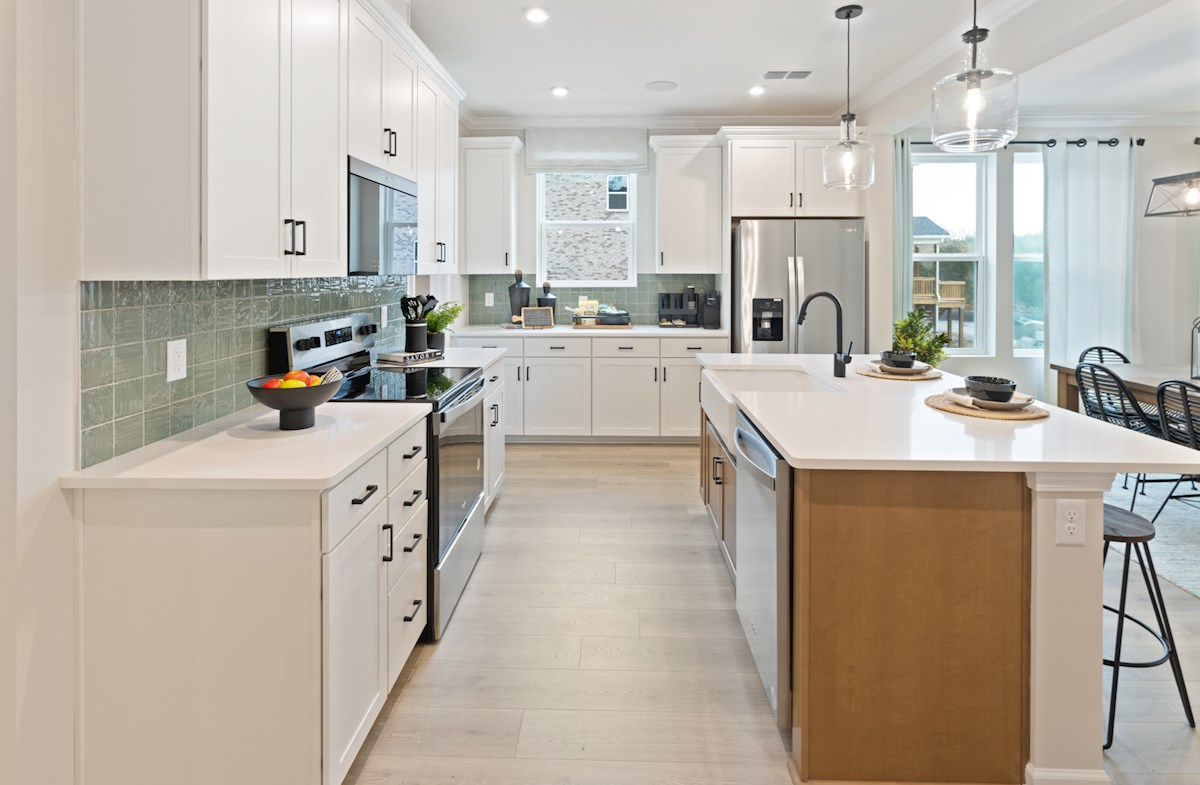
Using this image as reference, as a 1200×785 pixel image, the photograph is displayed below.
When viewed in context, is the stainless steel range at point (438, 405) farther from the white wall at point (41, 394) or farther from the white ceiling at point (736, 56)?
the white ceiling at point (736, 56)

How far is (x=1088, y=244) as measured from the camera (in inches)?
242

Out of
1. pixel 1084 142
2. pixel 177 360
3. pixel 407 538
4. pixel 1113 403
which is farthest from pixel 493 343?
pixel 1084 142

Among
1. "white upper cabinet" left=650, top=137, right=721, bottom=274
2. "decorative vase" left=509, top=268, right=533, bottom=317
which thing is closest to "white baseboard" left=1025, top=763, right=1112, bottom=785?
"white upper cabinet" left=650, top=137, right=721, bottom=274

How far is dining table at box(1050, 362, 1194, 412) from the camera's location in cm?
443

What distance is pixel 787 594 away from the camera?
1.96m

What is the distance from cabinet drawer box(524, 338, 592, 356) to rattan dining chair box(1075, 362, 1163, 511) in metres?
3.36

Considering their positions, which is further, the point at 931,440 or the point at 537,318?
the point at 537,318

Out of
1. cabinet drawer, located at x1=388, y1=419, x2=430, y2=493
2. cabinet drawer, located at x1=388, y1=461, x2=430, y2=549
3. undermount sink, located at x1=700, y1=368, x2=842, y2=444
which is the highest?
undermount sink, located at x1=700, y1=368, x2=842, y2=444

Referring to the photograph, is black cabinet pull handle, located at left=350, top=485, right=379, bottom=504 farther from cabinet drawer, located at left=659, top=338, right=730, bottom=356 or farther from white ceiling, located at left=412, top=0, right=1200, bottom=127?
cabinet drawer, located at left=659, top=338, right=730, bottom=356

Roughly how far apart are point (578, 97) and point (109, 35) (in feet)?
14.4

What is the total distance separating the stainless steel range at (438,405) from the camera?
2.66 metres

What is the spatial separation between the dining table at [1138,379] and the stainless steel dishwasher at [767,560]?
124 inches

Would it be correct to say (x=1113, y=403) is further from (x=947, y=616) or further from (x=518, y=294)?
(x=518, y=294)

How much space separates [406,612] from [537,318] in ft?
A: 13.0
